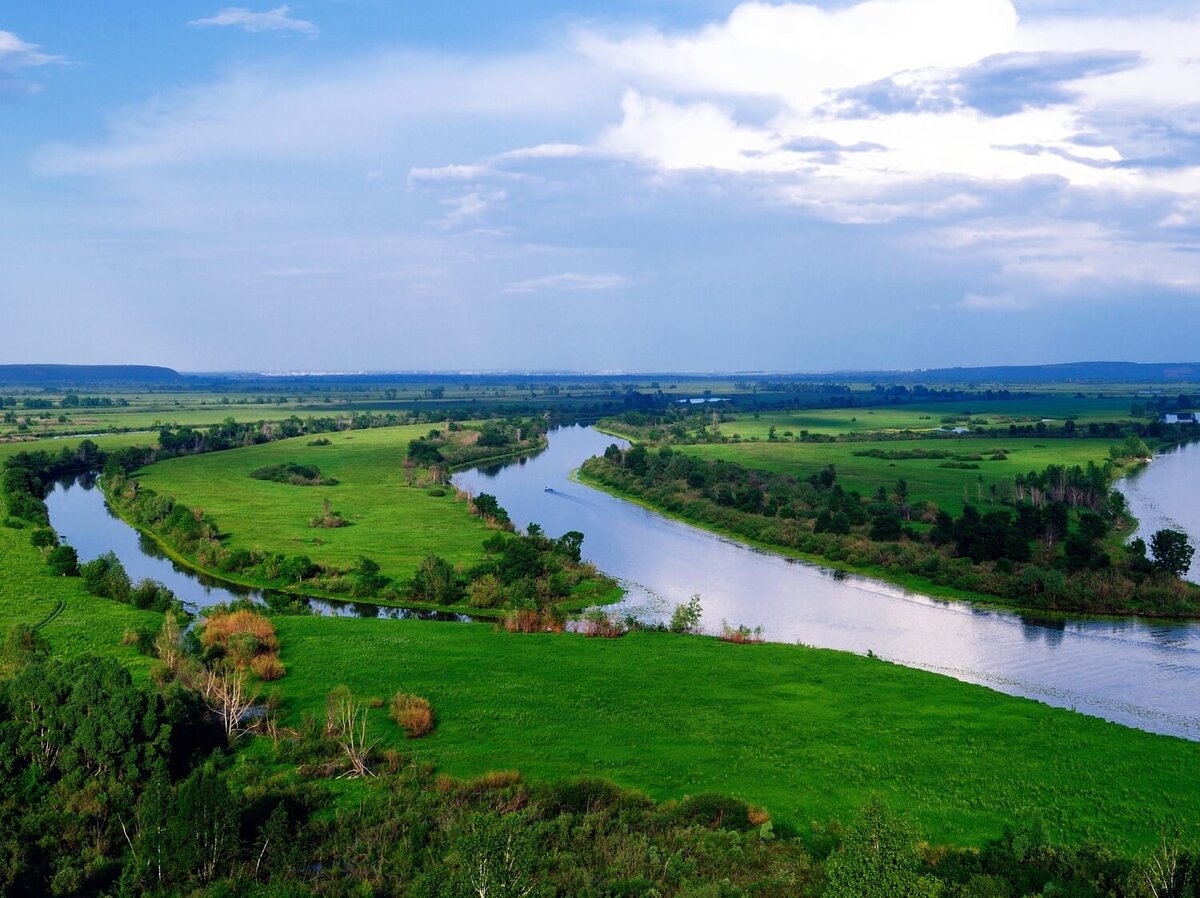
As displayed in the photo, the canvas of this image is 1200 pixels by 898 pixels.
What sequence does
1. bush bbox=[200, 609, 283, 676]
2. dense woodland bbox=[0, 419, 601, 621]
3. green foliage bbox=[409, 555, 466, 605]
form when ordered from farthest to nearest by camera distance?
1. green foliage bbox=[409, 555, 466, 605]
2. dense woodland bbox=[0, 419, 601, 621]
3. bush bbox=[200, 609, 283, 676]

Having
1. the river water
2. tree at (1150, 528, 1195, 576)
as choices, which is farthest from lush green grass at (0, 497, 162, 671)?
tree at (1150, 528, 1195, 576)

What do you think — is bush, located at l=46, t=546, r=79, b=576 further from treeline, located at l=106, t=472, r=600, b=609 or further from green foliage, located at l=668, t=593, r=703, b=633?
green foliage, located at l=668, t=593, r=703, b=633

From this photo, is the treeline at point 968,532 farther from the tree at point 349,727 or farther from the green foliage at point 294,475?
the tree at point 349,727

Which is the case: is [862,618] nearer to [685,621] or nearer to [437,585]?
[685,621]

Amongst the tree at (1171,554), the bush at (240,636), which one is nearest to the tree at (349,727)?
the bush at (240,636)

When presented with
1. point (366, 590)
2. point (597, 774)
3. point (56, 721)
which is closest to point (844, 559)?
point (366, 590)
